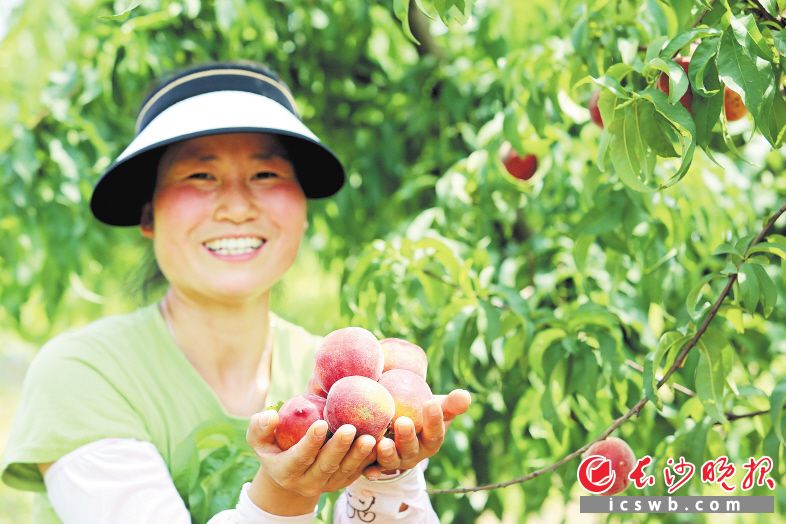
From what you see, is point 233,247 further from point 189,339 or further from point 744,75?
point 744,75

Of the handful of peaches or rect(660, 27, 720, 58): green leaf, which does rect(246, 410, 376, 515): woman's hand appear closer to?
the handful of peaches

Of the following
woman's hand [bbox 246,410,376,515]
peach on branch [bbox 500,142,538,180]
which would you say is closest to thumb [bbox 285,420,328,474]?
woman's hand [bbox 246,410,376,515]

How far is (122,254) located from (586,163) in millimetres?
2203

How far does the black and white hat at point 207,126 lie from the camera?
6.01ft

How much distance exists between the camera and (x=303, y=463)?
1.29m

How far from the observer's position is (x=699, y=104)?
1365 millimetres

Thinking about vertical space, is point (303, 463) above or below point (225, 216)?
below

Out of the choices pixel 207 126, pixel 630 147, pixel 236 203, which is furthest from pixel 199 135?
pixel 630 147

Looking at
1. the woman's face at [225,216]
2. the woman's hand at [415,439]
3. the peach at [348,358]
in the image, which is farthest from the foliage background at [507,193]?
the peach at [348,358]

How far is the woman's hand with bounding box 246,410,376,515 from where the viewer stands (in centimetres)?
125

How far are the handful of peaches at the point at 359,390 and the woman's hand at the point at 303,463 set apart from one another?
2cm

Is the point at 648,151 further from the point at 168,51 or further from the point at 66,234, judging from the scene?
the point at 66,234

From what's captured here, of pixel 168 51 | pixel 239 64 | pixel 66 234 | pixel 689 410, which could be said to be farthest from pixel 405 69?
pixel 689 410

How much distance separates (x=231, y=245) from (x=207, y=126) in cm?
25
